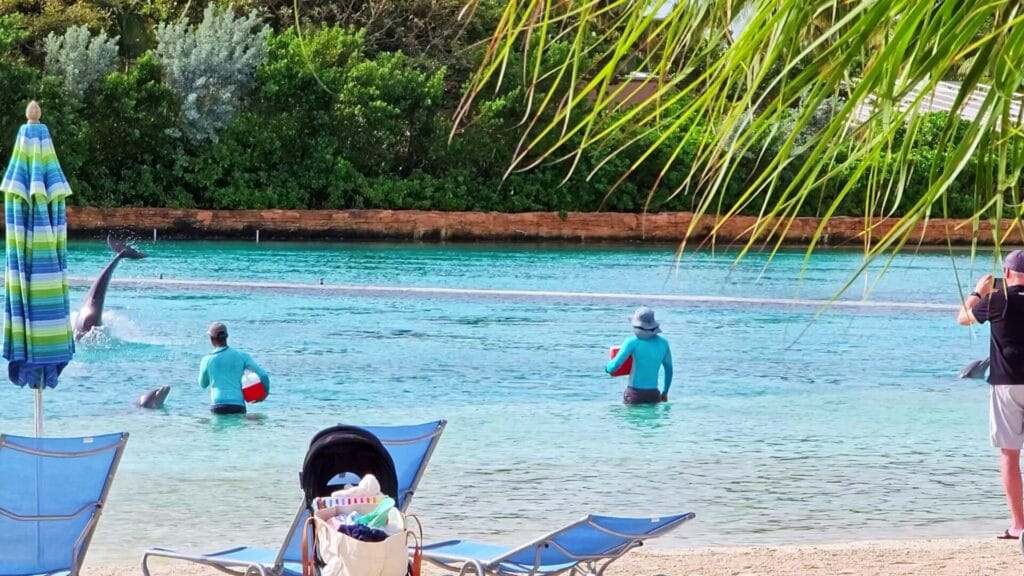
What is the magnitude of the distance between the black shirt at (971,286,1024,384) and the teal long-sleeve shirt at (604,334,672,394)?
4.63 metres

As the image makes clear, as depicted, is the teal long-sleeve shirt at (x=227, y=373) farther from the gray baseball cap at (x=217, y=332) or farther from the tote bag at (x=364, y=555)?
the tote bag at (x=364, y=555)

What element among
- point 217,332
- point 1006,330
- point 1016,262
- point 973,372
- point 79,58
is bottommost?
point 973,372

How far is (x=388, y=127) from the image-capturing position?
130 ft

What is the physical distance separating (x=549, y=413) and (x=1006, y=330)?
21.7 feet

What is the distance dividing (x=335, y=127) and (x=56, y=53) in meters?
7.64

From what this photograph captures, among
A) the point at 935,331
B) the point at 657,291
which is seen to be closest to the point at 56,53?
the point at 657,291

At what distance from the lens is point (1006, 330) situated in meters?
6.04

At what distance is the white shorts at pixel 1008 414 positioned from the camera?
6.08 meters

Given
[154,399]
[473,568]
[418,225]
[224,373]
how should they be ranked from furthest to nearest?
[418,225] < [154,399] < [224,373] < [473,568]

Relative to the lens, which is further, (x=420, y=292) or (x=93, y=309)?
(x=420, y=292)

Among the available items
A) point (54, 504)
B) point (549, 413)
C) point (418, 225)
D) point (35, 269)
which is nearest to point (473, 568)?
point (54, 504)

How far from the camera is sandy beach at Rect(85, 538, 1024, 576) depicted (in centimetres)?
600

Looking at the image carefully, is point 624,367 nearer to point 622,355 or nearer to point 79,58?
point 622,355

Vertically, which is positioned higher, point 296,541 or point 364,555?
point 364,555
